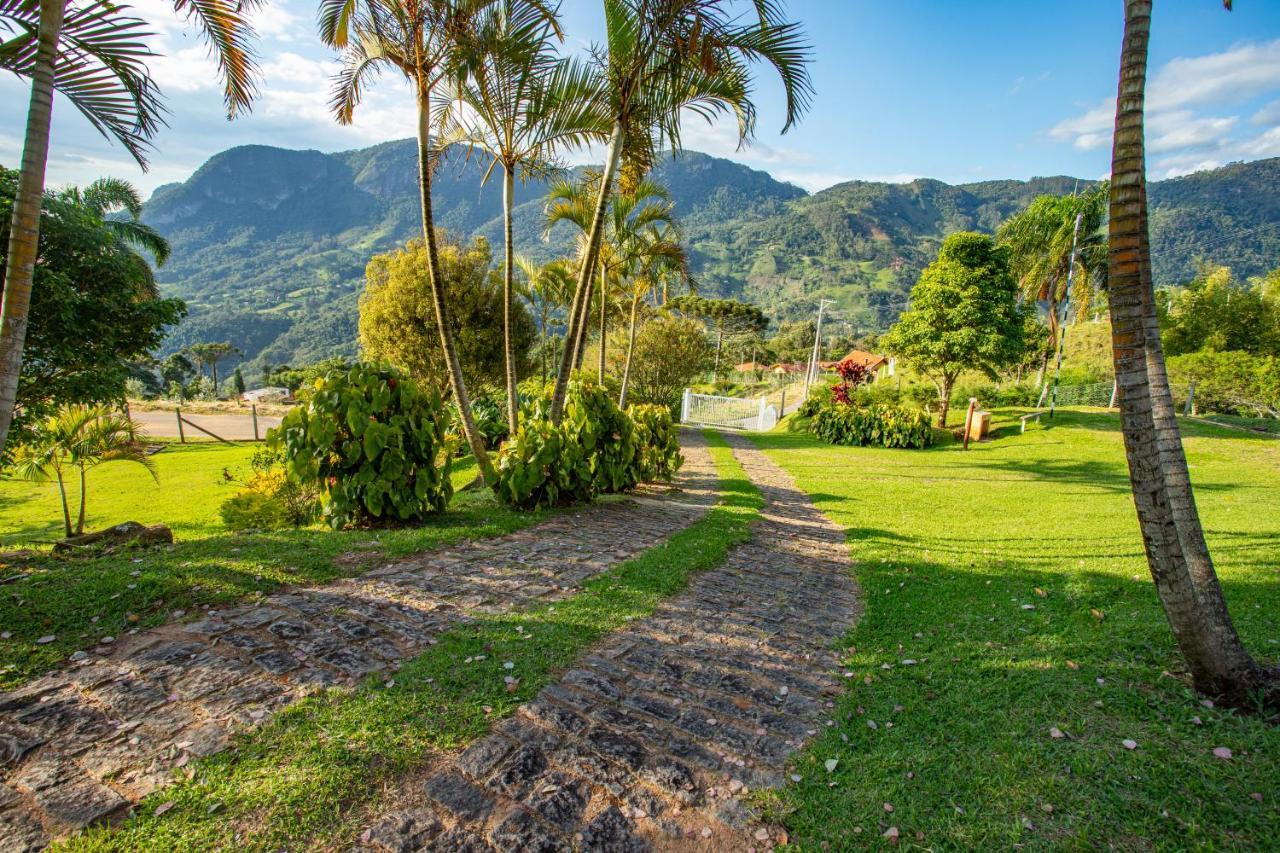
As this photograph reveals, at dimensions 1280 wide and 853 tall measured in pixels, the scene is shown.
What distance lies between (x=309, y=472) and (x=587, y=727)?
13.5ft

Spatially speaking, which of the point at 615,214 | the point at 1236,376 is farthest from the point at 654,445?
the point at 1236,376

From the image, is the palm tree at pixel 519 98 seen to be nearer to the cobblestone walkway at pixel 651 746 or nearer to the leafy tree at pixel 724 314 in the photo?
the cobblestone walkway at pixel 651 746

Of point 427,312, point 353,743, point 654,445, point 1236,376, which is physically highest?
point 427,312

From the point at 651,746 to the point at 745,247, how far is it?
16818 cm

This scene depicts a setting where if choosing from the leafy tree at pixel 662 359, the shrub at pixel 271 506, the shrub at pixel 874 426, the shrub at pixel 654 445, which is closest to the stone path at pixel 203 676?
the shrub at pixel 271 506

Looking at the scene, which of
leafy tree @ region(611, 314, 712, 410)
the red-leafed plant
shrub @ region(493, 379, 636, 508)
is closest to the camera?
shrub @ region(493, 379, 636, 508)

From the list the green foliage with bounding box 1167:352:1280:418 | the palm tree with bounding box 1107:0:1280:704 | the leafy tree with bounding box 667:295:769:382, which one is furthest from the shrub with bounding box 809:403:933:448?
the leafy tree with bounding box 667:295:769:382

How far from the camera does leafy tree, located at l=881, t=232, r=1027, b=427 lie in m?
17.3

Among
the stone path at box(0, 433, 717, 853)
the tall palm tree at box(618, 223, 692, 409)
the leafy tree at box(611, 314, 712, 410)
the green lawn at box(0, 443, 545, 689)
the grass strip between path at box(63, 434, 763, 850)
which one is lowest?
the grass strip between path at box(63, 434, 763, 850)

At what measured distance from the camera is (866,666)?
3.40 m

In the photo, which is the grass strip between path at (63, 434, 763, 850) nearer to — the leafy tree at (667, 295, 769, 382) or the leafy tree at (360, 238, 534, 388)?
the leafy tree at (360, 238, 534, 388)

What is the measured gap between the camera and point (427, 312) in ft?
55.2

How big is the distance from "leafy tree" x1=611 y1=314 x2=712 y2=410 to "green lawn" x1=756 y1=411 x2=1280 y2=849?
1944 cm

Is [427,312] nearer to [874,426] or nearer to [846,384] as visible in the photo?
[874,426]
